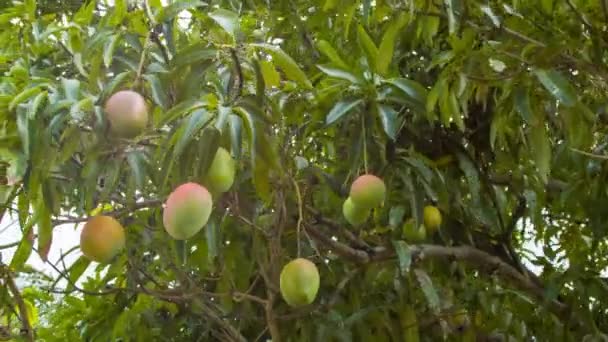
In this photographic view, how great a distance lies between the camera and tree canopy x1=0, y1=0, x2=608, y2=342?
110 cm

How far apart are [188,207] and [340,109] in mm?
363

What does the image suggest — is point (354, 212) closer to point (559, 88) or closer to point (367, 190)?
point (367, 190)

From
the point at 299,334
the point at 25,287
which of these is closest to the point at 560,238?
the point at 299,334

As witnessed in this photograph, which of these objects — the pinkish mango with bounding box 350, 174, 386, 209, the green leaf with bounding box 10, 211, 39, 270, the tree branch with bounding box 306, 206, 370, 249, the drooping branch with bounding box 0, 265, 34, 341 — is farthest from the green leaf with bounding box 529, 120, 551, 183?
the drooping branch with bounding box 0, 265, 34, 341

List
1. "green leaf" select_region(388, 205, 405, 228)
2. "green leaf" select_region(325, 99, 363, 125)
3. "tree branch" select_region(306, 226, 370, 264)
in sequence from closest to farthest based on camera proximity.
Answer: "green leaf" select_region(325, 99, 363, 125), "tree branch" select_region(306, 226, 370, 264), "green leaf" select_region(388, 205, 405, 228)

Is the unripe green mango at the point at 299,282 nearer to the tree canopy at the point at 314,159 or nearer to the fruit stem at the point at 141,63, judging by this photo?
the tree canopy at the point at 314,159

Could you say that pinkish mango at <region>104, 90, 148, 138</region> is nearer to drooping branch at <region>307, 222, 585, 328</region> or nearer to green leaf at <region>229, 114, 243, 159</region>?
green leaf at <region>229, 114, 243, 159</region>

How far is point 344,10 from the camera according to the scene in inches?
56.8

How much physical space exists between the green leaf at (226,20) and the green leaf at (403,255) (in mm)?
651

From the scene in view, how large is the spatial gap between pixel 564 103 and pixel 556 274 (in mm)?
774

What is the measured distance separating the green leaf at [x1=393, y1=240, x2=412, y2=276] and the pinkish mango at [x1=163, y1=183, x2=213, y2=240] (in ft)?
1.93

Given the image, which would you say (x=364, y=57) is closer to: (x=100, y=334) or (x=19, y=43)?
(x=19, y=43)

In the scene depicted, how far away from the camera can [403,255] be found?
158cm

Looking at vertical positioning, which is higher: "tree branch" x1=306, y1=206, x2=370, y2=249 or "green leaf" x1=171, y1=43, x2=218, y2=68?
"green leaf" x1=171, y1=43, x2=218, y2=68
